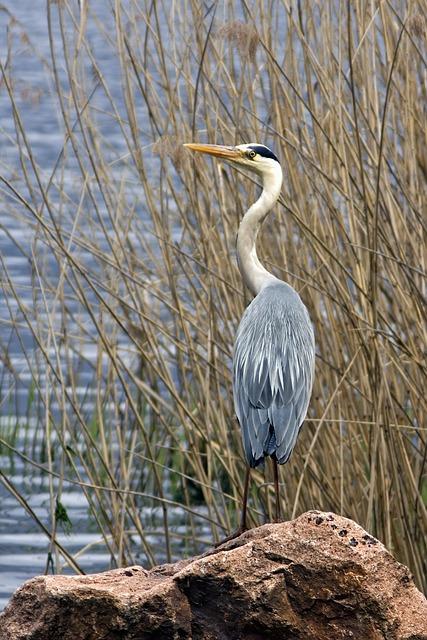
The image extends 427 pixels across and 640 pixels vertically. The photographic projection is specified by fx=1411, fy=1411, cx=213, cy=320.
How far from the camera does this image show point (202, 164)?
425 cm

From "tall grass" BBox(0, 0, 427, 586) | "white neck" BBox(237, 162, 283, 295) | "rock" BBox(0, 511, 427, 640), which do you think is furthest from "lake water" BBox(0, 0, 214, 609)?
"rock" BBox(0, 511, 427, 640)

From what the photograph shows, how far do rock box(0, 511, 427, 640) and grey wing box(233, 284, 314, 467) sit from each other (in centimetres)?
63

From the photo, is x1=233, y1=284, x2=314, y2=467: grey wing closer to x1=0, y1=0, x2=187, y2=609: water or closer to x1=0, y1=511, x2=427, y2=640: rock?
x1=0, y1=511, x2=427, y2=640: rock

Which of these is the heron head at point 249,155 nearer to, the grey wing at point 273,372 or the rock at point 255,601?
the grey wing at point 273,372

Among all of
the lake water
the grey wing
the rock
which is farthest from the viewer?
the lake water

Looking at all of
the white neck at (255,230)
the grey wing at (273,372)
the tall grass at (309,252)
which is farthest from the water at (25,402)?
the grey wing at (273,372)

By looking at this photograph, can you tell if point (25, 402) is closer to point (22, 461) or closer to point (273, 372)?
point (22, 461)

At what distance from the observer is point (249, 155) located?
3.87 meters

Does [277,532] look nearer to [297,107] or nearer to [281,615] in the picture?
[281,615]

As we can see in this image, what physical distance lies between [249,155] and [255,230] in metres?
0.21

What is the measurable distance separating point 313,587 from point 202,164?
1.90 metres

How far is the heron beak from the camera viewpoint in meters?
3.82

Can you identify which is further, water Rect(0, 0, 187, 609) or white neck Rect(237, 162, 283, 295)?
water Rect(0, 0, 187, 609)

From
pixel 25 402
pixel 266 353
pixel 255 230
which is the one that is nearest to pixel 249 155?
pixel 255 230
